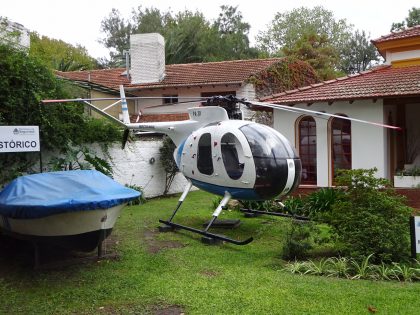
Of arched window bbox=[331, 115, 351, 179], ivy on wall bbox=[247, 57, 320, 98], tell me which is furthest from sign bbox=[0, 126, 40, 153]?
ivy on wall bbox=[247, 57, 320, 98]

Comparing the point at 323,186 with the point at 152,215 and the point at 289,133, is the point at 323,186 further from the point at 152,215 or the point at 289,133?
the point at 152,215

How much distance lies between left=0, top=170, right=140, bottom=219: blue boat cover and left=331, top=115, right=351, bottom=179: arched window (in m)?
8.27

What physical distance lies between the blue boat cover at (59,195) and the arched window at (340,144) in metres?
8.27

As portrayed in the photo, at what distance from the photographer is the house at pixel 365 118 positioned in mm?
13766

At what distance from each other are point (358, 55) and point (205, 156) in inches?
1757

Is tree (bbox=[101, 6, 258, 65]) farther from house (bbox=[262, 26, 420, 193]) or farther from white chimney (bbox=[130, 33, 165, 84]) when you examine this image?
house (bbox=[262, 26, 420, 193])

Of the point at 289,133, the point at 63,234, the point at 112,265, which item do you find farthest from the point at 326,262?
the point at 289,133

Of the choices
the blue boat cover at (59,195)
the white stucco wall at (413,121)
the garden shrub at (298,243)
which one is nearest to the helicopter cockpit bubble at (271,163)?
the garden shrub at (298,243)

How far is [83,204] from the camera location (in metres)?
7.00

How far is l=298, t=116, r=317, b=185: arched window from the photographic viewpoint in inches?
596

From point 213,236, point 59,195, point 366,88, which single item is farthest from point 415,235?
point 366,88

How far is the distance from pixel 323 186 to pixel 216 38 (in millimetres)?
27680

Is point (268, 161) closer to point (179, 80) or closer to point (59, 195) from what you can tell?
point (59, 195)

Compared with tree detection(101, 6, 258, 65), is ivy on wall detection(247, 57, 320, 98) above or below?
below
